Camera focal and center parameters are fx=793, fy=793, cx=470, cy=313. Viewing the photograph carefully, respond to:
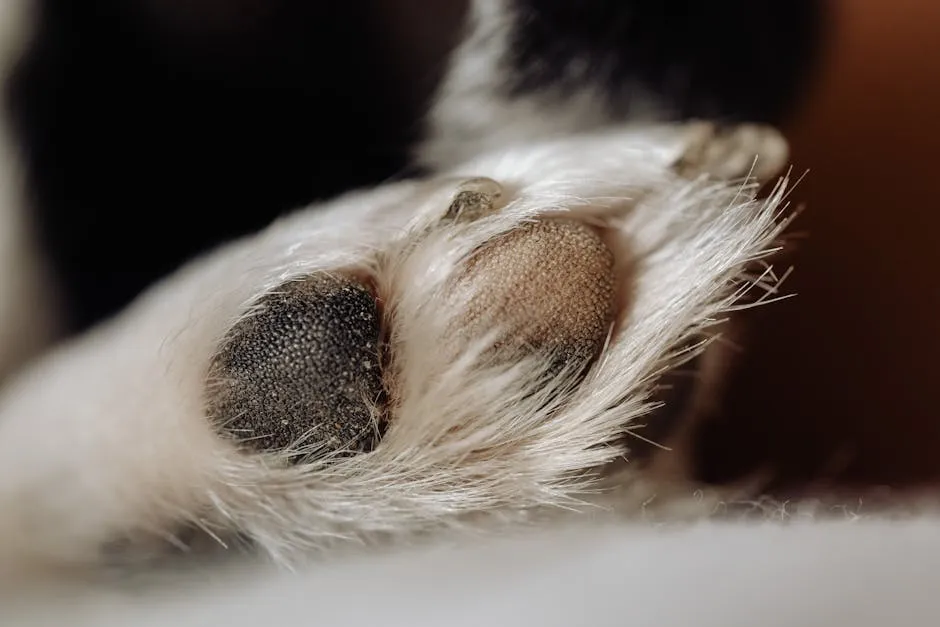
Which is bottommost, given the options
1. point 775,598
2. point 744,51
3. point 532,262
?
point 775,598

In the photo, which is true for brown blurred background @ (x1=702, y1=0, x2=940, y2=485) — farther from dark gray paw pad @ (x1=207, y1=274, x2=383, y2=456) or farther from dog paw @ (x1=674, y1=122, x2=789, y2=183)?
dark gray paw pad @ (x1=207, y1=274, x2=383, y2=456)

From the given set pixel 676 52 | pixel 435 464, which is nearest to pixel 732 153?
pixel 676 52

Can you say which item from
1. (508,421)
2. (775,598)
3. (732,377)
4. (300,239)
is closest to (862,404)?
(732,377)

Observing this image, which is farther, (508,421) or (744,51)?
(744,51)

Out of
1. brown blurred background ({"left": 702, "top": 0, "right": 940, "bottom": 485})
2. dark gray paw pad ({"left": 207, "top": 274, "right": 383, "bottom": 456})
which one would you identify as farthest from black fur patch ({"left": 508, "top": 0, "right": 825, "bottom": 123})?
dark gray paw pad ({"left": 207, "top": 274, "right": 383, "bottom": 456})

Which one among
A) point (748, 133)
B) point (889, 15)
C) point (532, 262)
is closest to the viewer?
point (532, 262)

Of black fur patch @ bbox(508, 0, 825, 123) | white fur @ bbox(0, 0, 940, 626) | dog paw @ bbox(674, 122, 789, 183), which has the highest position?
black fur patch @ bbox(508, 0, 825, 123)

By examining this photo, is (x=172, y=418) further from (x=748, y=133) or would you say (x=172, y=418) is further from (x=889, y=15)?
(x=889, y=15)

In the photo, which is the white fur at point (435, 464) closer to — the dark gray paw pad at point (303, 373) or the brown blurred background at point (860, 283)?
the dark gray paw pad at point (303, 373)
